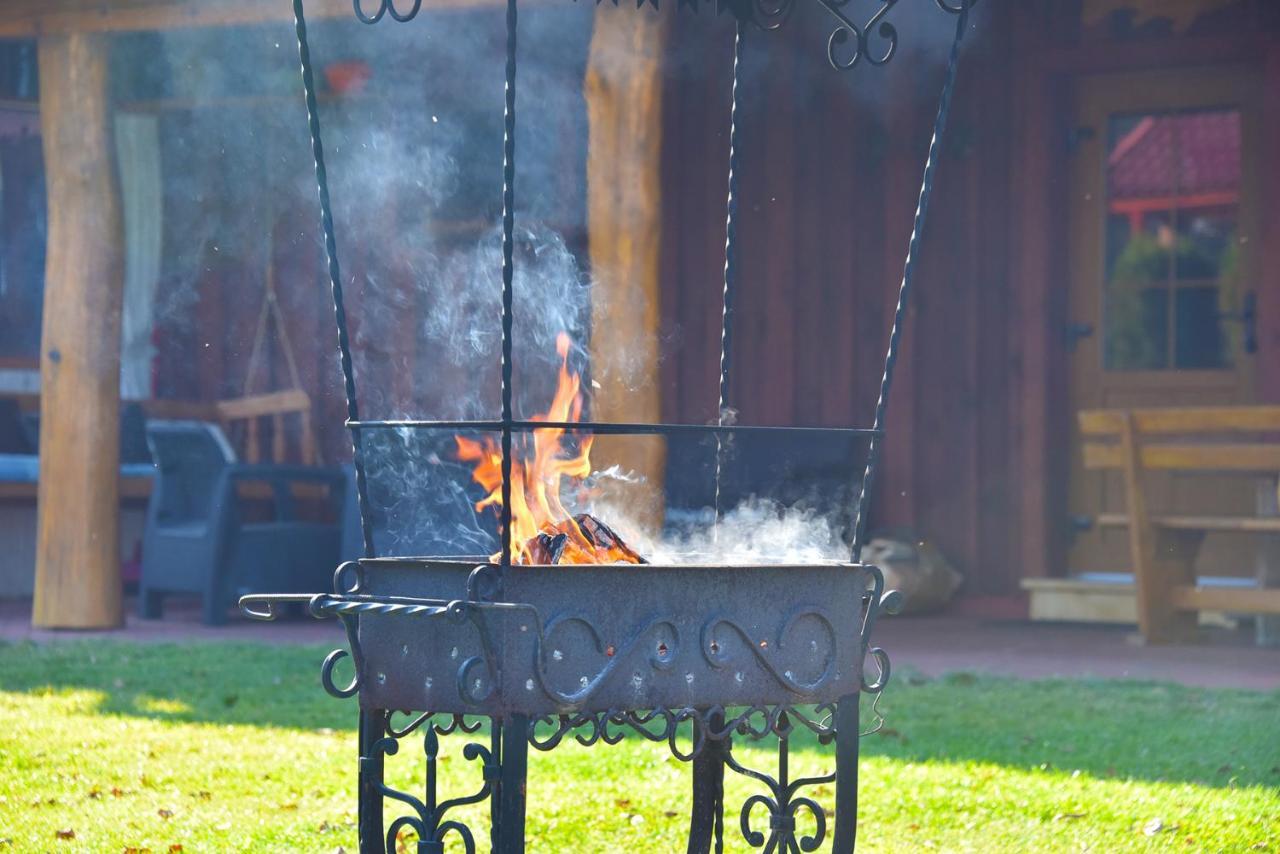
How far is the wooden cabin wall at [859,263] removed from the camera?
816cm

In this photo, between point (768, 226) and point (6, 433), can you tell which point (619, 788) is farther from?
point (6, 433)

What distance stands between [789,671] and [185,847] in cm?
154

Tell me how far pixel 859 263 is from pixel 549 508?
225 inches

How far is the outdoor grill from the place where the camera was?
2.43m

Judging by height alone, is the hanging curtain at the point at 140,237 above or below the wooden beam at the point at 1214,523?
above

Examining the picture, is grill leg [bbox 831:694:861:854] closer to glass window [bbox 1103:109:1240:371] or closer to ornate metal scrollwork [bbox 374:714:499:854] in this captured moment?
ornate metal scrollwork [bbox 374:714:499:854]

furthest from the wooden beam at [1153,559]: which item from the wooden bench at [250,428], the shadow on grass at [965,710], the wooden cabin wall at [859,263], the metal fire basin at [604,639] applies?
the wooden bench at [250,428]

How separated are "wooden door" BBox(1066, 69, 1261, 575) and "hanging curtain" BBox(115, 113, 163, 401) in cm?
570

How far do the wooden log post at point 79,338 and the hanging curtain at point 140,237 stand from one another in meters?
3.13

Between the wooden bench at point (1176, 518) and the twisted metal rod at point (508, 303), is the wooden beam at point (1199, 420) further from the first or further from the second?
the twisted metal rod at point (508, 303)

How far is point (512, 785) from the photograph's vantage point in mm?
2436

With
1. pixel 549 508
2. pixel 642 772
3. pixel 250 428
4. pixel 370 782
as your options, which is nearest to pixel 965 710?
pixel 642 772

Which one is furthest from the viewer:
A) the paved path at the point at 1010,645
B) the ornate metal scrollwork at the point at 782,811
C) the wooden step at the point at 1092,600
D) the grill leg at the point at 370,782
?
the wooden step at the point at 1092,600

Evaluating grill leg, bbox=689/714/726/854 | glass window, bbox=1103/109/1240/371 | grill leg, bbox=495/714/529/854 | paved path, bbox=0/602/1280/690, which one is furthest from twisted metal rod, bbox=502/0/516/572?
glass window, bbox=1103/109/1240/371
